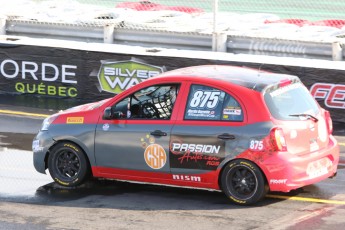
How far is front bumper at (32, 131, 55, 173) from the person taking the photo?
10797 millimetres

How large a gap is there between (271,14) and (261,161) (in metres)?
7.52

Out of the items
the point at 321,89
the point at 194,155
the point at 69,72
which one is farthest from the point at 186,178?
the point at 69,72

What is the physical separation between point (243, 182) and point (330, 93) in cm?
460

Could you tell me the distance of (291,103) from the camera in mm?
10133

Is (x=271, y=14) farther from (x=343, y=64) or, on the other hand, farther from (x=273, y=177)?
(x=273, y=177)

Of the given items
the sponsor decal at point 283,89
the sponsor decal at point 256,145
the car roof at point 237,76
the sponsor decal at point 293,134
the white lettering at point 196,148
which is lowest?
the white lettering at point 196,148

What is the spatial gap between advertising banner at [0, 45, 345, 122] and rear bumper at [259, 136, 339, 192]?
14.9ft

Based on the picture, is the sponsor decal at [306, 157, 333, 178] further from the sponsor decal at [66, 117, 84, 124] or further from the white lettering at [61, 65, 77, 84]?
the white lettering at [61, 65, 77, 84]

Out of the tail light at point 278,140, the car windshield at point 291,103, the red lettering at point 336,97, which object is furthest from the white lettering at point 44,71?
the tail light at point 278,140

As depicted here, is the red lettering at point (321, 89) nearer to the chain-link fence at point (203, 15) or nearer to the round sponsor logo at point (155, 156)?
the chain-link fence at point (203, 15)

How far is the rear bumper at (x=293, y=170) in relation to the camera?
9.62 m

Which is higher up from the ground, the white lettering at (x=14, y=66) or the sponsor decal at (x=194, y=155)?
the white lettering at (x=14, y=66)

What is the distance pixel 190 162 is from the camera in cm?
1000

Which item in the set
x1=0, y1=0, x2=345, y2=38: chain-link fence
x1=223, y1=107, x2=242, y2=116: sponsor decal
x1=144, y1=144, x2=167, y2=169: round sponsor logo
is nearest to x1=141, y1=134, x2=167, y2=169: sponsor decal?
x1=144, y1=144, x2=167, y2=169: round sponsor logo
